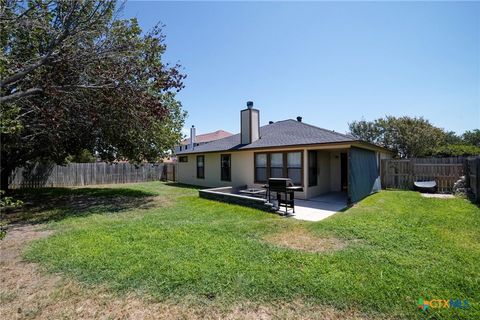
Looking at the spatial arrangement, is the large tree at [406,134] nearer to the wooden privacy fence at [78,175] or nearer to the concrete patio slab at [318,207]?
the concrete patio slab at [318,207]

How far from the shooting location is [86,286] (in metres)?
3.44

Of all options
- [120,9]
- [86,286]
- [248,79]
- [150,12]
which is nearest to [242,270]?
[86,286]

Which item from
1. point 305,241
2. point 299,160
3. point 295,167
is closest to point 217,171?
point 295,167

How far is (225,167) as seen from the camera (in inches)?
585

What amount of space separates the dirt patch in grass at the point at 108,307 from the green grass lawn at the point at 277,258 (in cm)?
14

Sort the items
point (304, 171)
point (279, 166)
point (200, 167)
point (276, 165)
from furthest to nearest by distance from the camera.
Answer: point (200, 167)
point (276, 165)
point (279, 166)
point (304, 171)

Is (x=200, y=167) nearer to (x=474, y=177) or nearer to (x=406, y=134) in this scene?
(x=474, y=177)

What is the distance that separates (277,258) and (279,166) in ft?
24.2

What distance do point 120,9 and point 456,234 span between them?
935cm

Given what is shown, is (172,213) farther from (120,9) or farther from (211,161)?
(211,161)

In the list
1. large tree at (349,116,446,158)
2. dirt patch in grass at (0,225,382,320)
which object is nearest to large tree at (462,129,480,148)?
large tree at (349,116,446,158)

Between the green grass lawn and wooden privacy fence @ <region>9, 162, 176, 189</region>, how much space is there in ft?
35.4

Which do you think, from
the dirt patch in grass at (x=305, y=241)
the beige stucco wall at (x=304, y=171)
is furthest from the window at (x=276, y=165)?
the dirt patch in grass at (x=305, y=241)

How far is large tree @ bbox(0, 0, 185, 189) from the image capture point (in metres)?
4.97
